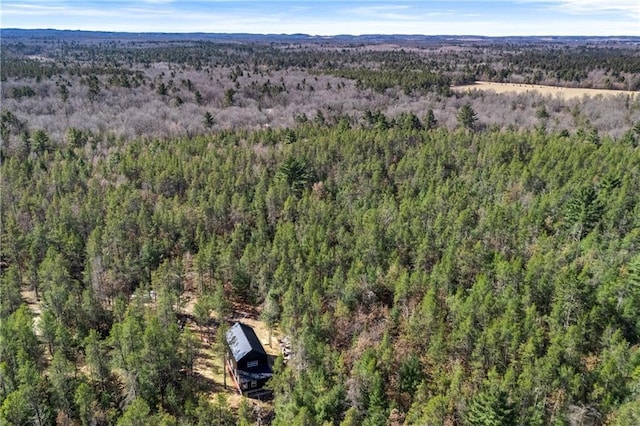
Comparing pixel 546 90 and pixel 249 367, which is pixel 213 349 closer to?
pixel 249 367

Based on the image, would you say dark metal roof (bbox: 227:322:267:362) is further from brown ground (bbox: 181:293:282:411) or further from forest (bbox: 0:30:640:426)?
brown ground (bbox: 181:293:282:411)

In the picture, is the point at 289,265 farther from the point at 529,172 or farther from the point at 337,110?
the point at 337,110

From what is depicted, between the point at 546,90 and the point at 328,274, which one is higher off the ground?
the point at 546,90

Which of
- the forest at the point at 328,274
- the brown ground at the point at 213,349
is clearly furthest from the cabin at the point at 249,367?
the forest at the point at 328,274

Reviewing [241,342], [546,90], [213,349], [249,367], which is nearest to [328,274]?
[241,342]

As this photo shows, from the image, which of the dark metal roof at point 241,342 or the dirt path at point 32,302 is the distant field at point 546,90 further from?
the dirt path at point 32,302

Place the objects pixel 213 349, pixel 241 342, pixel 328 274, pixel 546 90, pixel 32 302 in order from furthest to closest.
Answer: pixel 546 90
pixel 32 302
pixel 328 274
pixel 213 349
pixel 241 342

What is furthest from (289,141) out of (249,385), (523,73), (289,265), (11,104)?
(523,73)
